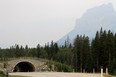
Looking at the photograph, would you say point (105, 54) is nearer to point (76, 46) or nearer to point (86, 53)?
point (86, 53)

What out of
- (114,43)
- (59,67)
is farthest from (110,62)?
(59,67)

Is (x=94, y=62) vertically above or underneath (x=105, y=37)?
underneath

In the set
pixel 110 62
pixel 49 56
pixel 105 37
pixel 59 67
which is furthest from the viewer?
pixel 49 56

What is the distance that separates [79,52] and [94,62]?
1525cm

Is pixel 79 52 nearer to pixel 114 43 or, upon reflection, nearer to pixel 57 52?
pixel 114 43

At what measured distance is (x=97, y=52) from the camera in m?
92.4

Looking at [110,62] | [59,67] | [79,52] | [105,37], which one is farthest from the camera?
[79,52]

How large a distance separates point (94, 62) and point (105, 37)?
7714mm

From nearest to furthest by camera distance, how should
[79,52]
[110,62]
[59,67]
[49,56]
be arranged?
[110,62], [59,67], [79,52], [49,56]

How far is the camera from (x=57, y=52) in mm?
143500

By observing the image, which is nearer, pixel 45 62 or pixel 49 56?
pixel 45 62

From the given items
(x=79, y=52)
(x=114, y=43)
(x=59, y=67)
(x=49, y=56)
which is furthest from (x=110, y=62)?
(x=49, y=56)

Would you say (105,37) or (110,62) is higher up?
(105,37)

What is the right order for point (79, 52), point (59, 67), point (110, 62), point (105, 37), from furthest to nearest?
point (79, 52), point (59, 67), point (105, 37), point (110, 62)
